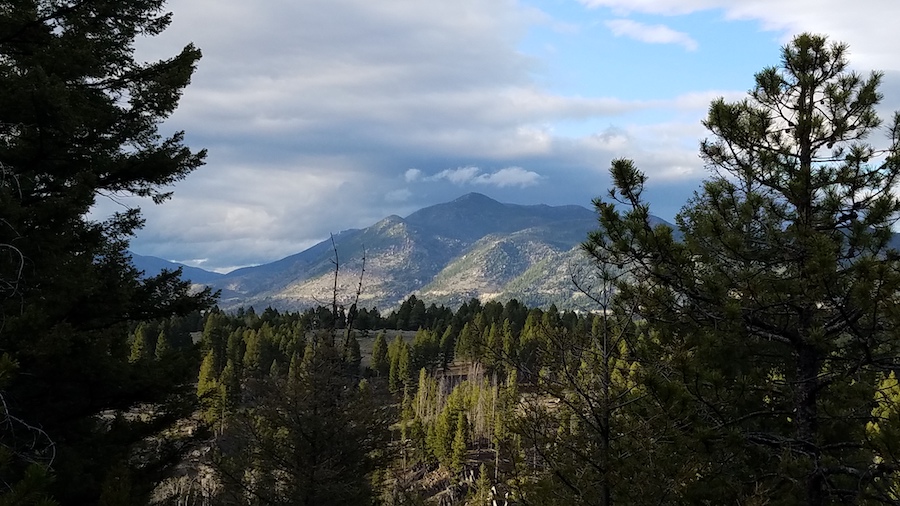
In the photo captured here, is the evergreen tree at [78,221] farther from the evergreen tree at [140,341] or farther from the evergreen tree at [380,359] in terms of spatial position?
the evergreen tree at [380,359]

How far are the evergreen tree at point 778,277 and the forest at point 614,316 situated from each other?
1.3 inches

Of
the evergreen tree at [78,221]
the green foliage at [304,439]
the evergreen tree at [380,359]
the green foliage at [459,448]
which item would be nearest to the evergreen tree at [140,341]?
the evergreen tree at [380,359]

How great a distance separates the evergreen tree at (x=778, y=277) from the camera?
6.98m

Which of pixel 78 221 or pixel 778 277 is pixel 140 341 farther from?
pixel 778 277

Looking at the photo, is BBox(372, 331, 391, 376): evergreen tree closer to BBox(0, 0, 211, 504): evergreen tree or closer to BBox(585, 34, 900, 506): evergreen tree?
BBox(0, 0, 211, 504): evergreen tree

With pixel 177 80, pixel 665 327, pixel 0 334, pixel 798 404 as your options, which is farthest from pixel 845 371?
pixel 177 80

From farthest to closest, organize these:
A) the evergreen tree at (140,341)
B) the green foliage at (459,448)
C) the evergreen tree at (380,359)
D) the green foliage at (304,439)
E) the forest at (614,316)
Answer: the evergreen tree at (380,359), the evergreen tree at (140,341), the green foliage at (459,448), the green foliage at (304,439), the forest at (614,316)

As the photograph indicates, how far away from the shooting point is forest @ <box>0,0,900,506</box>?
251 inches

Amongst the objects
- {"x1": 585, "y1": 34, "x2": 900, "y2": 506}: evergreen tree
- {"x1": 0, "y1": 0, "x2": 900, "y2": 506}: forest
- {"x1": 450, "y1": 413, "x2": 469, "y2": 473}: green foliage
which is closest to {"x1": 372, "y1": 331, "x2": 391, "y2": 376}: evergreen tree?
{"x1": 450, "y1": 413, "x2": 469, "y2": 473}: green foliage

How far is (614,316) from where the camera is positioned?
768cm

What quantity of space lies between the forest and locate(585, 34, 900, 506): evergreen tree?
32 millimetres

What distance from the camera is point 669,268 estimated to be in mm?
7828

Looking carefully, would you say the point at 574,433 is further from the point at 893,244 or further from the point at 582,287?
the point at 893,244

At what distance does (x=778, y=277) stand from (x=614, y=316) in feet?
7.11
